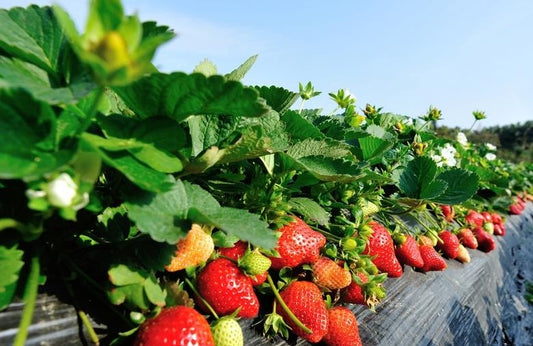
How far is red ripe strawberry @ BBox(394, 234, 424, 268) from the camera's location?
1346mm

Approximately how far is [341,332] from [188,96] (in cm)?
57

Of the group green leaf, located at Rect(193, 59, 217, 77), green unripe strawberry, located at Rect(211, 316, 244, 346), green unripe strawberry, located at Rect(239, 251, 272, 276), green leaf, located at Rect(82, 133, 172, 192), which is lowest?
green unripe strawberry, located at Rect(211, 316, 244, 346)

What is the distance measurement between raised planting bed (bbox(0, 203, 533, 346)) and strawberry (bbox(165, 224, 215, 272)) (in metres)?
0.13

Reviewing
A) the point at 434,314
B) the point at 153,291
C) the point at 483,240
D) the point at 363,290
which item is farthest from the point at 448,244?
the point at 153,291

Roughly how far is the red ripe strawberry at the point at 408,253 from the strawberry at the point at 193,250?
0.90 meters

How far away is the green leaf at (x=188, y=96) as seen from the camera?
474 millimetres

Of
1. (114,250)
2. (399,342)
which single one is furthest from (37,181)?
(399,342)

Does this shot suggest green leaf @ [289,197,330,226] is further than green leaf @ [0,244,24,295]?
Yes

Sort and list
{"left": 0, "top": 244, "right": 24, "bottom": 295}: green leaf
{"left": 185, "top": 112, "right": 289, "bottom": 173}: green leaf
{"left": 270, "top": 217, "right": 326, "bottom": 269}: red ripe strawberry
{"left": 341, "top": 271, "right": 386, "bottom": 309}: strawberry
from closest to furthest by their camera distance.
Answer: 1. {"left": 0, "top": 244, "right": 24, "bottom": 295}: green leaf
2. {"left": 185, "top": 112, "right": 289, "bottom": 173}: green leaf
3. {"left": 270, "top": 217, "right": 326, "bottom": 269}: red ripe strawberry
4. {"left": 341, "top": 271, "right": 386, "bottom": 309}: strawberry

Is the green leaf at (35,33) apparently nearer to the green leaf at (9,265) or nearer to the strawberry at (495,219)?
the green leaf at (9,265)

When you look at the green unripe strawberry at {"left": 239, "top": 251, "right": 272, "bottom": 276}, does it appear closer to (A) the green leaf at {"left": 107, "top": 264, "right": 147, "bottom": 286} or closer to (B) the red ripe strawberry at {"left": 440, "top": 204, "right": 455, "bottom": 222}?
(A) the green leaf at {"left": 107, "top": 264, "right": 147, "bottom": 286}

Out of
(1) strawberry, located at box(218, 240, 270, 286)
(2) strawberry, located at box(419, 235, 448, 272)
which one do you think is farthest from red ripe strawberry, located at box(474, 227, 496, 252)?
(1) strawberry, located at box(218, 240, 270, 286)

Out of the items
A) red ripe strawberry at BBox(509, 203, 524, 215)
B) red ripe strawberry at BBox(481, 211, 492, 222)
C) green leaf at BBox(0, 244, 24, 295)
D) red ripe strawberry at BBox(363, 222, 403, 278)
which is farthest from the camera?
red ripe strawberry at BBox(509, 203, 524, 215)

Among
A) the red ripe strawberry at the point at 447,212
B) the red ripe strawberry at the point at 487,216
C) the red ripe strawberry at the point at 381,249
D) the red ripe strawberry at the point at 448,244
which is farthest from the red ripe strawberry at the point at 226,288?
the red ripe strawberry at the point at 487,216
